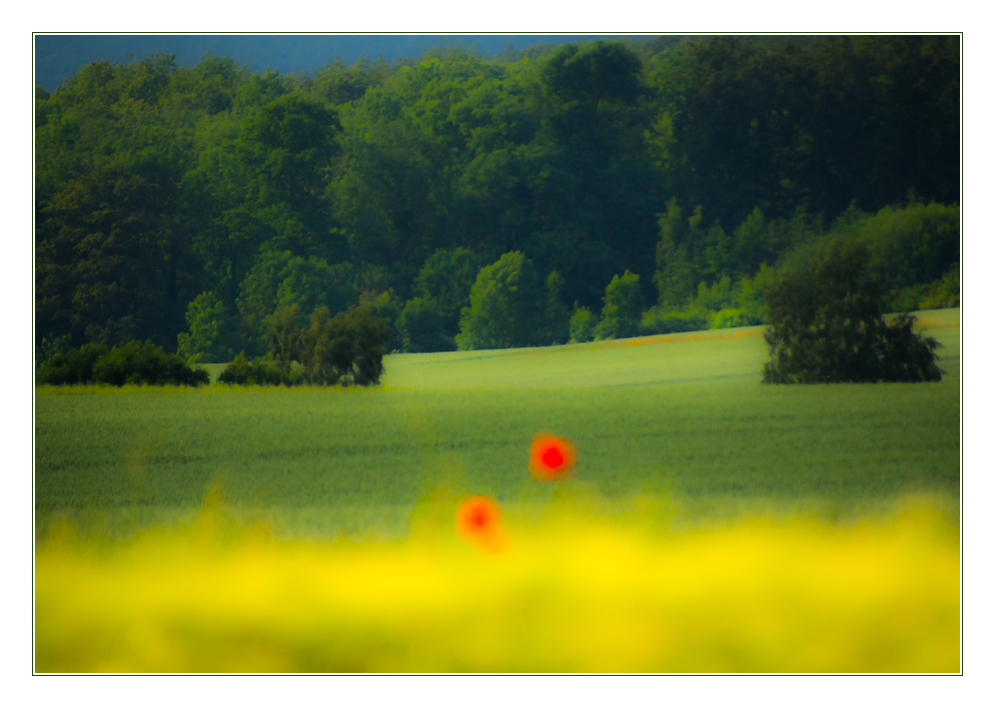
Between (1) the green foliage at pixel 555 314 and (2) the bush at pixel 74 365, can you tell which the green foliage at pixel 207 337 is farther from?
(1) the green foliage at pixel 555 314

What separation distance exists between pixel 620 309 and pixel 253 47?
2821mm

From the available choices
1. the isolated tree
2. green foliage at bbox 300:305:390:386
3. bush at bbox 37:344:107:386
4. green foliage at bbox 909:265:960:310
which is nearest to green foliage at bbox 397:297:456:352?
green foliage at bbox 300:305:390:386

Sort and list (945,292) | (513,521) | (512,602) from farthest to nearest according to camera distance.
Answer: (945,292) → (513,521) → (512,602)

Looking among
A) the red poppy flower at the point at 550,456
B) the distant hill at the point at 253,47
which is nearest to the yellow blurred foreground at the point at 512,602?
the red poppy flower at the point at 550,456

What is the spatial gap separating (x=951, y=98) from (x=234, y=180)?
478 centimetres

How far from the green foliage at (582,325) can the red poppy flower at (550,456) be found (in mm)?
685

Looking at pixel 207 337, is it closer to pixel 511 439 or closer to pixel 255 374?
pixel 255 374

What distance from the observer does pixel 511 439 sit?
6.07 meters

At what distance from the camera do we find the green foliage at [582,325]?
6.27 m

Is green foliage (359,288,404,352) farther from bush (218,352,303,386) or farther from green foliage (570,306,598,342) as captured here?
green foliage (570,306,598,342)

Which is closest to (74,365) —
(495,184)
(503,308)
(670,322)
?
(503,308)

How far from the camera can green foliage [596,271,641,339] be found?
247 inches

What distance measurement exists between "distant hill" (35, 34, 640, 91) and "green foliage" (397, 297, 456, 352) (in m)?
1.57

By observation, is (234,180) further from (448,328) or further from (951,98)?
(951,98)
